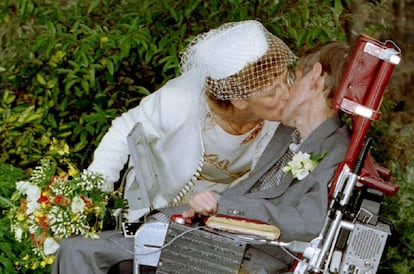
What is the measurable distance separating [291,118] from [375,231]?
0.61m

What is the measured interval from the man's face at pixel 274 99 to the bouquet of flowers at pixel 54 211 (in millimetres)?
721

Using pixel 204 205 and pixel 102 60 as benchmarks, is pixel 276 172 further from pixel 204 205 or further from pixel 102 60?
pixel 102 60

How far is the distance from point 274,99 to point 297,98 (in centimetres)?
14

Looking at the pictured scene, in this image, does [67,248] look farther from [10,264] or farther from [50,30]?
[50,30]

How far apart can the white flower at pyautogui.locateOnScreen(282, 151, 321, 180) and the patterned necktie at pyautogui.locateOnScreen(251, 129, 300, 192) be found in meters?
0.23

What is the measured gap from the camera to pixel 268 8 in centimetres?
530

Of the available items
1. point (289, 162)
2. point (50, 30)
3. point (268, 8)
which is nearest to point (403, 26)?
point (268, 8)

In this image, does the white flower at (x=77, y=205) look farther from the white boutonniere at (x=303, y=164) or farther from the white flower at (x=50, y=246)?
the white boutonniere at (x=303, y=164)

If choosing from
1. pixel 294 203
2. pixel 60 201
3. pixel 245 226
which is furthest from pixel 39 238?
pixel 294 203

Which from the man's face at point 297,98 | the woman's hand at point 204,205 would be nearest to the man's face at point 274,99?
the man's face at point 297,98

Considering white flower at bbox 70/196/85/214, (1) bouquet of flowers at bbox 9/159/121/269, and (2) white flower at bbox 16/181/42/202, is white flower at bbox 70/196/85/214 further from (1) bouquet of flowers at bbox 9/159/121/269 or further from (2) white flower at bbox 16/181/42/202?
(2) white flower at bbox 16/181/42/202

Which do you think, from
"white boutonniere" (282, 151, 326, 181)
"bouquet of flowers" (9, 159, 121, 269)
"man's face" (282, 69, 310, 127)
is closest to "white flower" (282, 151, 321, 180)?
"white boutonniere" (282, 151, 326, 181)

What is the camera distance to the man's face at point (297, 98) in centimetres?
383

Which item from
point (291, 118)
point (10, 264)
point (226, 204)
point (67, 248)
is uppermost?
point (291, 118)
